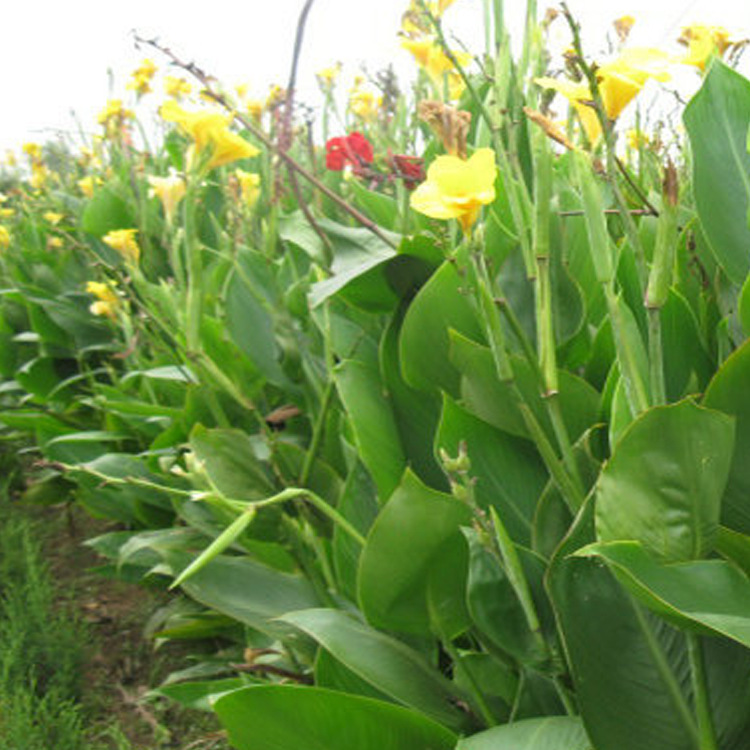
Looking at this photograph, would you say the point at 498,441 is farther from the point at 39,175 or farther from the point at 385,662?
the point at 39,175

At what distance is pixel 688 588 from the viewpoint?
0.66 meters

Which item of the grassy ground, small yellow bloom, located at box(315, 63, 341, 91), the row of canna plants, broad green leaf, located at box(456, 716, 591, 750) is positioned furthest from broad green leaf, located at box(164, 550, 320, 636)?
small yellow bloom, located at box(315, 63, 341, 91)

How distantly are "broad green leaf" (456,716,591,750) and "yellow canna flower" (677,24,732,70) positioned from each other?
547mm

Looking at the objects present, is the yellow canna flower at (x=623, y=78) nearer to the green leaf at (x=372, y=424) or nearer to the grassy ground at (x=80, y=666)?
the green leaf at (x=372, y=424)

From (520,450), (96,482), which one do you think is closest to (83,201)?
(96,482)

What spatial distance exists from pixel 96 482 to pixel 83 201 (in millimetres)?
1866

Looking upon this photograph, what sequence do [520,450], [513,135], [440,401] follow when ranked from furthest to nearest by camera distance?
[440,401], [520,450], [513,135]

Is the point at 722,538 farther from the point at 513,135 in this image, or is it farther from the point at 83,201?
the point at 83,201

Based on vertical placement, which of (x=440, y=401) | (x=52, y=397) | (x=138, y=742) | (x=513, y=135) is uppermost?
(x=513, y=135)

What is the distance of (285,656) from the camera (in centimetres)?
130

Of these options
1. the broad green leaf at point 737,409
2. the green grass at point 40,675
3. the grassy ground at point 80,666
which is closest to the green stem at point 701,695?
the broad green leaf at point 737,409

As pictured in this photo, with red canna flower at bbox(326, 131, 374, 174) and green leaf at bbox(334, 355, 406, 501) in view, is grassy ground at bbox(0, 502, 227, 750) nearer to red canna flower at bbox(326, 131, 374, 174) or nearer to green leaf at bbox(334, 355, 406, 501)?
green leaf at bbox(334, 355, 406, 501)

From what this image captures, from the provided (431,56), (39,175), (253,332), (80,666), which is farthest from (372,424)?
(39,175)

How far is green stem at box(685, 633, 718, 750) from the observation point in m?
0.71
